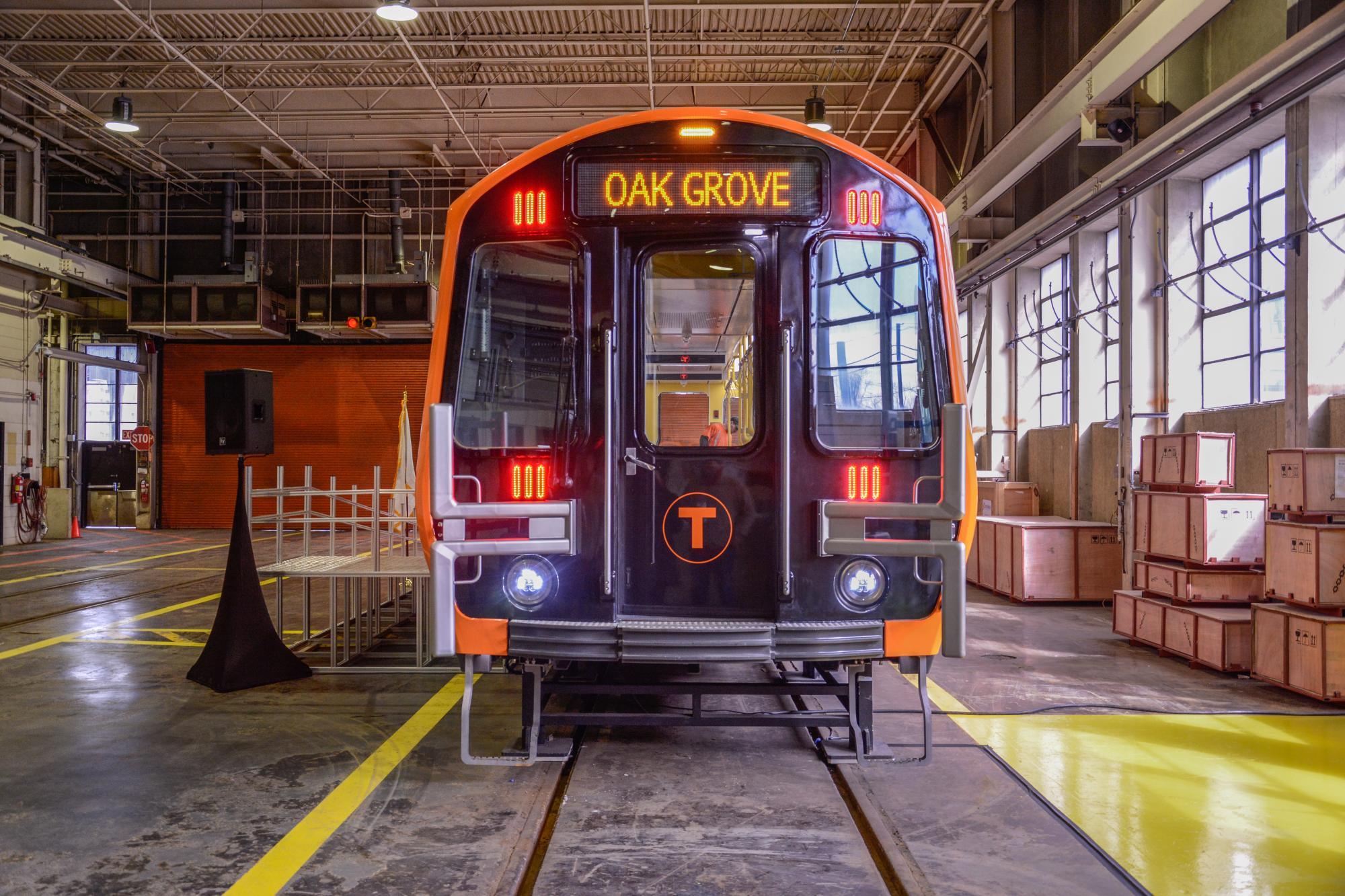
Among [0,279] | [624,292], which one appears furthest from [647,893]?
[0,279]

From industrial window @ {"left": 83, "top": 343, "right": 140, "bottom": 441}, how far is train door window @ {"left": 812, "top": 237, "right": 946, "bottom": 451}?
23.0m

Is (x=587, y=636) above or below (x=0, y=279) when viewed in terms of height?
below

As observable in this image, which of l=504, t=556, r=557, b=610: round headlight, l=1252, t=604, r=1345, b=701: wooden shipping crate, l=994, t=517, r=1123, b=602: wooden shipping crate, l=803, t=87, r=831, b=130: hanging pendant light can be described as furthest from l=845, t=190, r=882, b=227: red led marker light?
l=803, t=87, r=831, b=130: hanging pendant light

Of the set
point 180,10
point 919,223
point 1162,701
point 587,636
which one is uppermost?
point 180,10

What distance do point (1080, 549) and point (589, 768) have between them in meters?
8.07

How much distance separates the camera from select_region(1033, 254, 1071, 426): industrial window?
12742 millimetres

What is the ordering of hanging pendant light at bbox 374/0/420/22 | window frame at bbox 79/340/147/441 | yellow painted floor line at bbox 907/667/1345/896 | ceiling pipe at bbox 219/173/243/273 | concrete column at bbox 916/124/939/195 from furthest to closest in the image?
window frame at bbox 79/340/147/441
ceiling pipe at bbox 219/173/243/273
concrete column at bbox 916/124/939/195
hanging pendant light at bbox 374/0/420/22
yellow painted floor line at bbox 907/667/1345/896

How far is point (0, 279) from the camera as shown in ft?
59.1

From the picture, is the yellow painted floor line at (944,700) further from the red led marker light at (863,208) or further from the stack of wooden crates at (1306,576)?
the red led marker light at (863,208)

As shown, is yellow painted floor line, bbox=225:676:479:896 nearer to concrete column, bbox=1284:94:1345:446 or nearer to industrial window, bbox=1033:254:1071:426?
concrete column, bbox=1284:94:1345:446

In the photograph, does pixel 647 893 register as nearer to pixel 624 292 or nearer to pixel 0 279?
pixel 624 292

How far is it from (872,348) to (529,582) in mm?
1993

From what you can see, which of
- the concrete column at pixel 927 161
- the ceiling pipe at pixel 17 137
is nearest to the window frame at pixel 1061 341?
the concrete column at pixel 927 161

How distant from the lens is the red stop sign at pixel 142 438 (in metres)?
21.8
